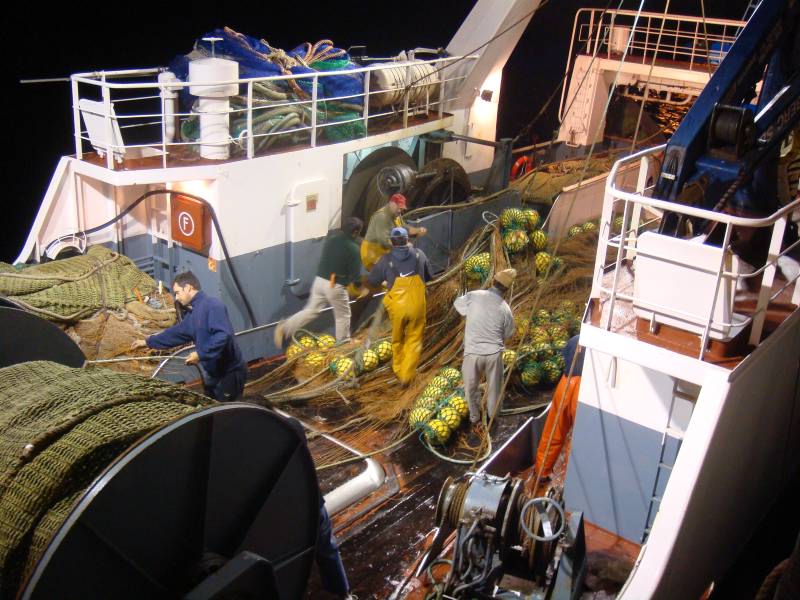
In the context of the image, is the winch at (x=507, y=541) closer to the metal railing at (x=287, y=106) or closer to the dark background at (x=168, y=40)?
the metal railing at (x=287, y=106)

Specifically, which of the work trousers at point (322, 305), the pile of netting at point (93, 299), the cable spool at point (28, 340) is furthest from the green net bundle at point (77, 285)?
the cable spool at point (28, 340)

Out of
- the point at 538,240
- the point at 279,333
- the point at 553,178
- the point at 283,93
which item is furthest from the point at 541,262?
the point at 283,93

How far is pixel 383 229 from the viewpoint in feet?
28.8

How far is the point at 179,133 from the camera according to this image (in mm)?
8625

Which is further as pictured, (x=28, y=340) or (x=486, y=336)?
(x=486, y=336)

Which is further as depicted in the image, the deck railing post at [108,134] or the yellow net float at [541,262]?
the yellow net float at [541,262]

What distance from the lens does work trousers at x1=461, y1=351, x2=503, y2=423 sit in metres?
7.19

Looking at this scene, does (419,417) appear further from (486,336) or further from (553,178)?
(553,178)

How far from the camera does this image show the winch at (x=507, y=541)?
449 cm

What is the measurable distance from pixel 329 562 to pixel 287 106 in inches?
217

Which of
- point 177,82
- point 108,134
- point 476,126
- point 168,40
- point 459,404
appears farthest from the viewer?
point 168,40

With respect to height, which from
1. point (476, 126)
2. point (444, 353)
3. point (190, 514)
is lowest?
point (444, 353)

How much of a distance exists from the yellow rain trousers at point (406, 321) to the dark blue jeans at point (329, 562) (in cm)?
302

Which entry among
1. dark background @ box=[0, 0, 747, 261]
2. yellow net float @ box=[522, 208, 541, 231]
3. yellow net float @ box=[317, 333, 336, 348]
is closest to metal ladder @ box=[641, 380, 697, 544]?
yellow net float @ box=[317, 333, 336, 348]
